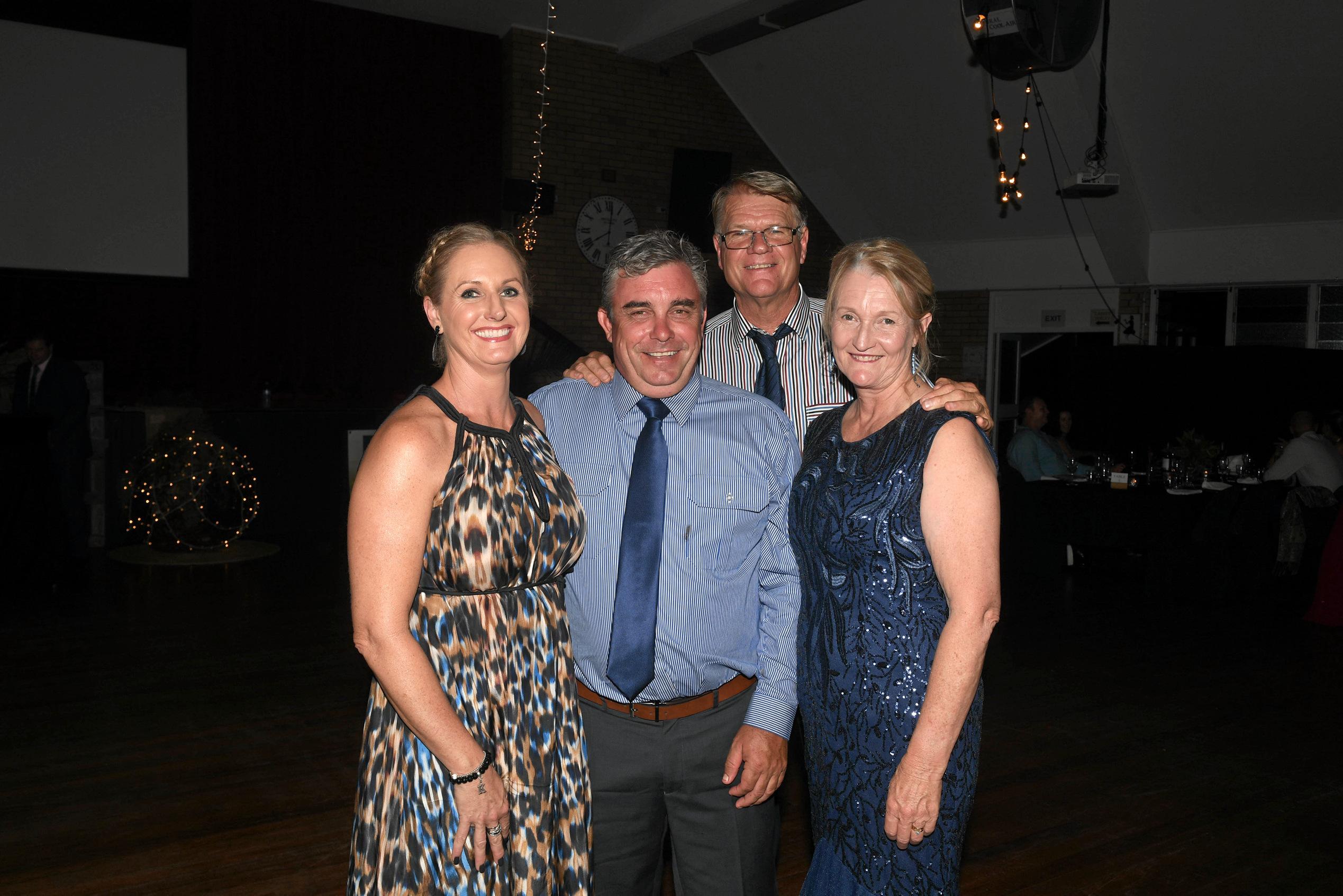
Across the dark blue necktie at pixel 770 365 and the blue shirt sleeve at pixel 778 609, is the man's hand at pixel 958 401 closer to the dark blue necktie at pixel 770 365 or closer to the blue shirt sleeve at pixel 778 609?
the blue shirt sleeve at pixel 778 609

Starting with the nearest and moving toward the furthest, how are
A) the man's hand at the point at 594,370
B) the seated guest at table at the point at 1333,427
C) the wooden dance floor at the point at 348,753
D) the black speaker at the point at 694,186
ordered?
the man's hand at the point at 594,370
the wooden dance floor at the point at 348,753
the seated guest at table at the point at 1333,427
the black speaker at the point at 694,186

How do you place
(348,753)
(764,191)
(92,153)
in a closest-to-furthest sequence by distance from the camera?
(764,191), (348,753), (92,153)

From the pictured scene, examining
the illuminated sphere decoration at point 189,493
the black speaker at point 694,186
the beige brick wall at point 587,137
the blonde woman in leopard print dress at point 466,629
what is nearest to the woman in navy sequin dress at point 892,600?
the blonde woman in leopard print dress at point 466,629


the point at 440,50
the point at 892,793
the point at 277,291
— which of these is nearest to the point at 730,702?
the point at 892,793

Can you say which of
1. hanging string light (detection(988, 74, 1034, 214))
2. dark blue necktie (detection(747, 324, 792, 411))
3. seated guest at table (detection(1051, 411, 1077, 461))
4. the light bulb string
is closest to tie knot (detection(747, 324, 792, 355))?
dark blue necktie (detection(747, 324, 792, 411))

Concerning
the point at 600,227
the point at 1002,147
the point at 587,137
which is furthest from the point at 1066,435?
the point at 587,137

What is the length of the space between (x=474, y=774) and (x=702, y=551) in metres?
0.58

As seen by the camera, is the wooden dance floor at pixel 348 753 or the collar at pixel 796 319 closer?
the collar at pixel 796 319

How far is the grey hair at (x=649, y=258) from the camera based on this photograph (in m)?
1.97

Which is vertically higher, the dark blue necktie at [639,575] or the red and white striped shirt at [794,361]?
the red and white striped shirt at [794,361]

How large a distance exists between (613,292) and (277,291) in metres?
8.36

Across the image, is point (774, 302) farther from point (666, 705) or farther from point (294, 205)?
point (294, 205)

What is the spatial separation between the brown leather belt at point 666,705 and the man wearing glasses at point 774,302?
2.14ft

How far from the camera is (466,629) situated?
1673mm
